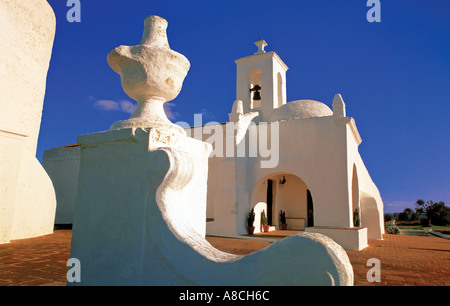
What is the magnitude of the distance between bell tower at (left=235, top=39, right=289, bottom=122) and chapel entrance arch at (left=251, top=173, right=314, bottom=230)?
3.67 metres

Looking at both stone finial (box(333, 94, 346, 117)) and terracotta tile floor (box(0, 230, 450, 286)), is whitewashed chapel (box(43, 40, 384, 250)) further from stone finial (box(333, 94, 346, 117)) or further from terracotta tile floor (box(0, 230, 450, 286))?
terracotta tile floor (box(0, 230, 450, 286))

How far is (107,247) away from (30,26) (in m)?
10.5

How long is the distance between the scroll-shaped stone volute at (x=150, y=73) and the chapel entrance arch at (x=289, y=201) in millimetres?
12315

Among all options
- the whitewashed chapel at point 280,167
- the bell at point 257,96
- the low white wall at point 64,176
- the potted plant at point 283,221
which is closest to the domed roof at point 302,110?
the whitewashed chapel at point 280,167

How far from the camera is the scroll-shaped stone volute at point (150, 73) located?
2.51 meters

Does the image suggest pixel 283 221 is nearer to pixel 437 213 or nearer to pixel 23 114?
pixel 23 114

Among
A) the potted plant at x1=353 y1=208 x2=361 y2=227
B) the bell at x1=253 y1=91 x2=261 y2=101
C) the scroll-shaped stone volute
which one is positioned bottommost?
the potted plant at x1=353 y1=208 x2=361 y2=227

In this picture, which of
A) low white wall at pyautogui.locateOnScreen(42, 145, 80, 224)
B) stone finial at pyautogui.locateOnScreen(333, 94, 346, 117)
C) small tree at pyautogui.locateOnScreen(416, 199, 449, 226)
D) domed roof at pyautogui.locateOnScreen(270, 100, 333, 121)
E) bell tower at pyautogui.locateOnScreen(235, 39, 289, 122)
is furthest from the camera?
small tree at pyautogui.locateOnScreen(416, 199, 449, 226)

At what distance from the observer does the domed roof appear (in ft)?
41.5

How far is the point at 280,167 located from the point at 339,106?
3241mm

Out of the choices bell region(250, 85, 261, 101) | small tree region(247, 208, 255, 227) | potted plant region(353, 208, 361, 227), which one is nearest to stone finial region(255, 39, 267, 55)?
bell region(250, 85, 261, 101)

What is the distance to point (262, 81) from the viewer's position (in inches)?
558

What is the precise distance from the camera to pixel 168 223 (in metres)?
1.99
